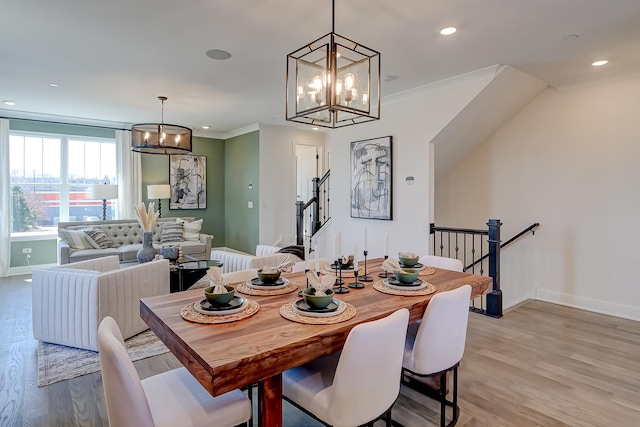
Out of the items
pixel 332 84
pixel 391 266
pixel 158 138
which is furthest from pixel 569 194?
pixel 158 138

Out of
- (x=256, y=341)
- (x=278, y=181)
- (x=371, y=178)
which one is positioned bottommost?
(x=256, y=341)

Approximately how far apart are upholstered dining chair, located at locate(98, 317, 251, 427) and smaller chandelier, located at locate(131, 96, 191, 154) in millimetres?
3513

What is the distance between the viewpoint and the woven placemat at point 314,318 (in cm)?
162

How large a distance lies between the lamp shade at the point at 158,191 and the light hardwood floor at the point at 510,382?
11.4 feet

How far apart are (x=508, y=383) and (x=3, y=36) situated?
5048 millimetres

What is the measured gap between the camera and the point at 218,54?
139 inches

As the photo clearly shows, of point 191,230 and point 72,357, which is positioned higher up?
point 191,230

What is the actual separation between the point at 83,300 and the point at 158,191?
13.9ft

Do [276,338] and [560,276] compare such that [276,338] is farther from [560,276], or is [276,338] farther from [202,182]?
[202,182]

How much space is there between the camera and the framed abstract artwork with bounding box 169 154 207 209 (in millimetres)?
7738

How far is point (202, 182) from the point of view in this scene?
8094 millimetres

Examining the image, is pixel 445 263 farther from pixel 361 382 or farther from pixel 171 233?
pixel 171 233

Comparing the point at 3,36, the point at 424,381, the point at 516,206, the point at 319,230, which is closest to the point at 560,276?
the point at 516,206

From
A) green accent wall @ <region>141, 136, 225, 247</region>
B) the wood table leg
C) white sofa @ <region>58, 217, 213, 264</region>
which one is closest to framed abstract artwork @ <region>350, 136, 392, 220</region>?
white sofa @ <region>58, 217, 213, 264</region>
